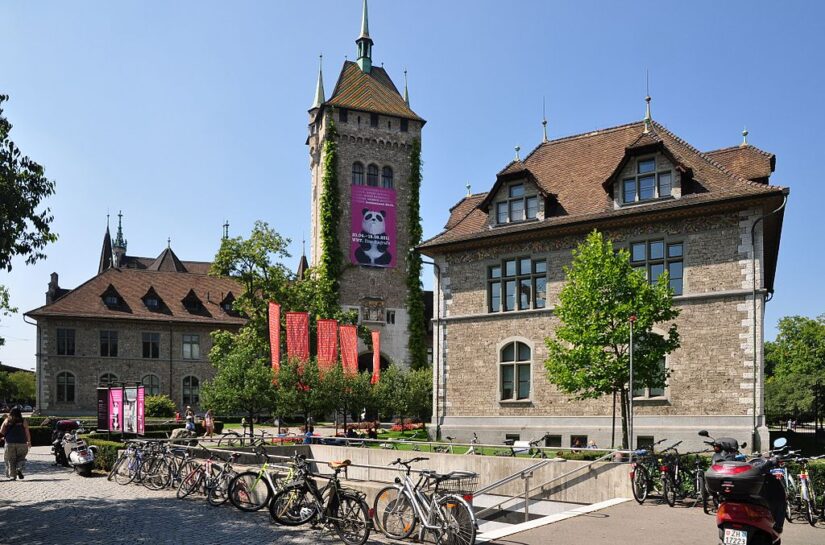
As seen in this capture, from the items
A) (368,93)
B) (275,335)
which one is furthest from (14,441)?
(368,93)

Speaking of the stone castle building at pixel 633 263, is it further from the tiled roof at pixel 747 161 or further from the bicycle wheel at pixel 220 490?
the bicycle wheel at pixel 220 490

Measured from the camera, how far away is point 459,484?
1132 cm

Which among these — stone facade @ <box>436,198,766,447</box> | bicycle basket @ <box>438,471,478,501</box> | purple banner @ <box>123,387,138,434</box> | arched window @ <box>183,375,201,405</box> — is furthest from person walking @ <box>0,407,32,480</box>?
arched window @ <box>183,375,201,405</box>

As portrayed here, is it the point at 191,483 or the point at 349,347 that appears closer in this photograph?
the point at 191,483

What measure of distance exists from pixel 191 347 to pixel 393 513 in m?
51.7

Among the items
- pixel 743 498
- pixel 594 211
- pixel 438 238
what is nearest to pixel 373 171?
pixel 438 238

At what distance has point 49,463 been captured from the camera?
24.6 m

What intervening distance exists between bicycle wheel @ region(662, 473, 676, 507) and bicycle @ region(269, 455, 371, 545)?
20.7 feet

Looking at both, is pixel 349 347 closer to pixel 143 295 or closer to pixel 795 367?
pixel 143 295

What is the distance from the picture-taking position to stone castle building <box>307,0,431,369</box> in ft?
194

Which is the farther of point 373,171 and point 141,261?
point 141,261

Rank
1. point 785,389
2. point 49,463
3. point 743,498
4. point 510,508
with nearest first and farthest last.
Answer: point 743,498
point 510,508
point 49,463
point 785,389

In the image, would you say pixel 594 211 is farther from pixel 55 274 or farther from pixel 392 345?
pixel 55 274

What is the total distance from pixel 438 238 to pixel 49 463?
54.2ft
